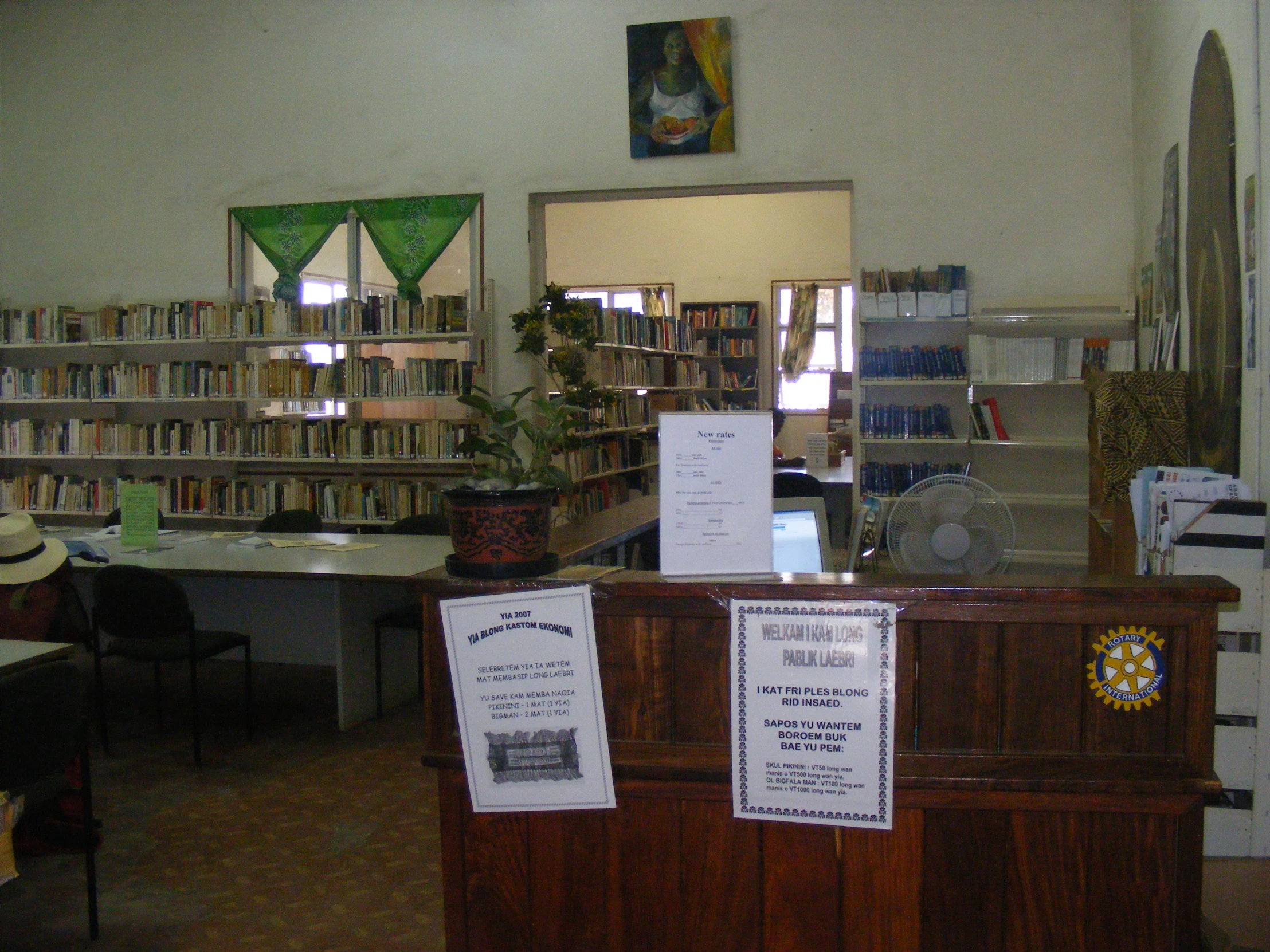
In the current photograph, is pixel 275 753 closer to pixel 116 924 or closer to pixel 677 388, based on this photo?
pixel 116 924

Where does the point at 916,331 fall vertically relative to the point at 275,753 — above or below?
above

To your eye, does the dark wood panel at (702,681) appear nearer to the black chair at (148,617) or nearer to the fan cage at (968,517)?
the fan cage at (968,517)

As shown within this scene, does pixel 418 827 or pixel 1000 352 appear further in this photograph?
pixel 1000 352

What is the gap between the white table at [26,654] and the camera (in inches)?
106

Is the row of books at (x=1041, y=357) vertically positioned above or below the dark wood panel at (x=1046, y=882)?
above

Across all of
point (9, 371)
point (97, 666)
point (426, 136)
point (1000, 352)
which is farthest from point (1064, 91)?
point (9, 371)

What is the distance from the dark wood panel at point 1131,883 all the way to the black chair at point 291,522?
4667 mm

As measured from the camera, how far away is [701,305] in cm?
1221

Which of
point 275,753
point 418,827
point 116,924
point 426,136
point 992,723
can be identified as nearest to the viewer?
point 992,723

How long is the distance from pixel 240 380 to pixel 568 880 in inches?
246

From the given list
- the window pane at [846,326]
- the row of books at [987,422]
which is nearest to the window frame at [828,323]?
the window pane at [846,326]

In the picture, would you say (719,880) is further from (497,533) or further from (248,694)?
(248,694)

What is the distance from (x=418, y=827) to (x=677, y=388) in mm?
7099

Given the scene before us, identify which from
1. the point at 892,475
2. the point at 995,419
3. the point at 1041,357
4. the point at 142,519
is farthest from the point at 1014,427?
the point at 142,519
